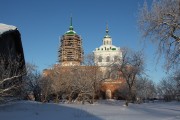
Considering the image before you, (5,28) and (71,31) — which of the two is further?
(71,31)

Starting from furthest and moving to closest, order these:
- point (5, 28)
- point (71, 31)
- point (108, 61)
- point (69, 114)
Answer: point (71, 31) → point (108, 61) → point (5, 28) → point (69, 114)

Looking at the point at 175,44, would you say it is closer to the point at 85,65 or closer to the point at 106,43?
the point at 85,65

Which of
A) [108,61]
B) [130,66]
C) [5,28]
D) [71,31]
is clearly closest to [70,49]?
[71,31]

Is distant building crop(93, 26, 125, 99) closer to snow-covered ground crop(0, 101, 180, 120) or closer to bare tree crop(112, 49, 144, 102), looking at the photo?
bare tree crop(112, 49, 144, 102)

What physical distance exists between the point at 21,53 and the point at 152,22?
2035cm

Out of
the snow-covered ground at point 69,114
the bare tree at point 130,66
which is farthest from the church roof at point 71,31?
the snow-covered ground at point 69,114

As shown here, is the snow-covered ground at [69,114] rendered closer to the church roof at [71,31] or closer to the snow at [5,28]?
the snow at [5,28]

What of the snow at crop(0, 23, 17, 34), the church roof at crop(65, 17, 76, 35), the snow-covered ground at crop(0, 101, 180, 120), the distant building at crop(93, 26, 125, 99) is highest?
the church roof at crop(65, 17, 76, 35)

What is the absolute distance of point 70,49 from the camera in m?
133

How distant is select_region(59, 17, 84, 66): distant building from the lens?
131 meters

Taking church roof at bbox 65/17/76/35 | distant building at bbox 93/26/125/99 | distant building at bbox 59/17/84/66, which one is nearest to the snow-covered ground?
distant building at bbox 93/26/125/99

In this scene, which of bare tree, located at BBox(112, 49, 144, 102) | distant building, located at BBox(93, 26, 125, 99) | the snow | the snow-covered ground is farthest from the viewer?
distant building, located at BBox(93, 26, 125, 99)

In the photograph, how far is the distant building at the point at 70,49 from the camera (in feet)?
429

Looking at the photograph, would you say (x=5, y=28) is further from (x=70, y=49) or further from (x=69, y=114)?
(x=70, y=49)
